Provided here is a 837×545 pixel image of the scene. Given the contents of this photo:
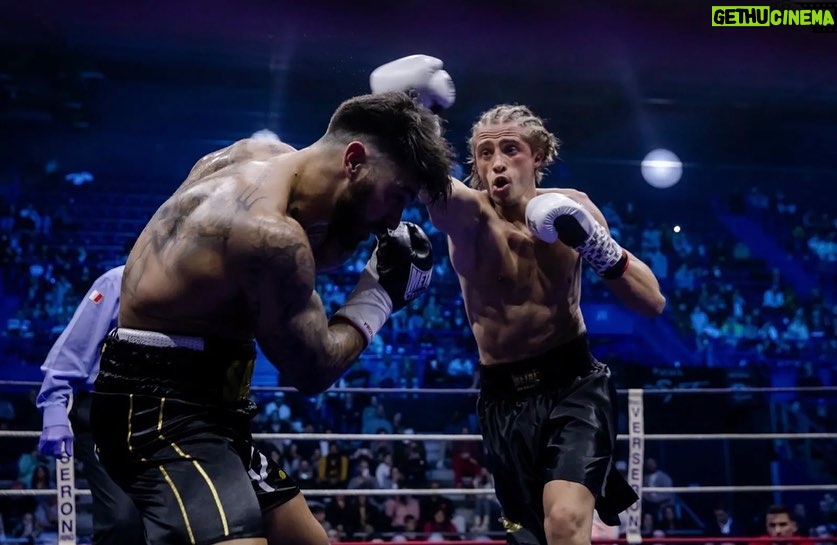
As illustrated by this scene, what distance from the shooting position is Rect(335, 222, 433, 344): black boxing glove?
165 cm

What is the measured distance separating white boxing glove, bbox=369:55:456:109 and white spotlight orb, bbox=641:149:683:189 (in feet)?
32.1

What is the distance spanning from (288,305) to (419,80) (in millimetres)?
855

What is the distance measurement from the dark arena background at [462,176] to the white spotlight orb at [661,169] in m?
0.04

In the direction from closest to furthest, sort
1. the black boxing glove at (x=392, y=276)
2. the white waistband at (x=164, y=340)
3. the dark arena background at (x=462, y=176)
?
the white waistband at (x=164, y=340)
the black boxing glove at (x=392, y=276)
the dark arena background at (x=462, y=176)

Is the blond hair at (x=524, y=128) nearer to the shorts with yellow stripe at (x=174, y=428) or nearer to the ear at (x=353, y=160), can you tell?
the ear at (x=353, y=160)

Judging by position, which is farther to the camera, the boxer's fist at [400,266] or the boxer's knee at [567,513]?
the boxer's knee at [567,513]

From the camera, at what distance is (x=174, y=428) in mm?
1485

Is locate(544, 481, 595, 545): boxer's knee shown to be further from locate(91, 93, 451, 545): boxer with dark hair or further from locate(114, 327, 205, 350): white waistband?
locate(114, 327, 205, 350): white waistband

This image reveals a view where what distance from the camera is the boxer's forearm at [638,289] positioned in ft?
7.80

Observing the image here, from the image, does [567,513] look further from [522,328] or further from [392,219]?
[392,219]

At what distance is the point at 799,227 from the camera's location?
1080cm

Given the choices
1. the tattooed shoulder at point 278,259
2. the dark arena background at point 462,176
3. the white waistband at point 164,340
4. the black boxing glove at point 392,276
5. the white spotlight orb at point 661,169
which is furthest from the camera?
the white spotlight orb at point 661,169

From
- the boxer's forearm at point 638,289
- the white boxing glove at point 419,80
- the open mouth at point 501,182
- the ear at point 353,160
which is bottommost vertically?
the boxer's forearm at point 638,289

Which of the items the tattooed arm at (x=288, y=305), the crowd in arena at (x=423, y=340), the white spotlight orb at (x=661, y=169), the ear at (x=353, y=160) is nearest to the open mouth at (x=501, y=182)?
the ear at (x=353, y=160)
